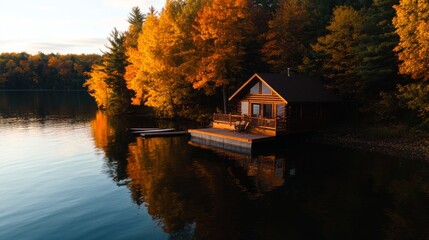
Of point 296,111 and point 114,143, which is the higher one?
point 296,111

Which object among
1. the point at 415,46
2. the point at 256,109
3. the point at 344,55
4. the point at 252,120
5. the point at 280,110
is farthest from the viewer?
the point at 344,55

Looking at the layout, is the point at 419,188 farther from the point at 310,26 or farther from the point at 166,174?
the point at 310,26

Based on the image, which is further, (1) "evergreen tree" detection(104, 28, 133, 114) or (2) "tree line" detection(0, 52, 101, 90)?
(2) "tree line" detection(0, 52, 101, 90)

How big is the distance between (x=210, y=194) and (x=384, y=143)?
59.1ft

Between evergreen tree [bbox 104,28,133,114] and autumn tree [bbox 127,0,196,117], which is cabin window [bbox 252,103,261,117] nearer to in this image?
autumn tree [bbox 127,0,196,117]

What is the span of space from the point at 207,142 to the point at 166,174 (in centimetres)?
1058

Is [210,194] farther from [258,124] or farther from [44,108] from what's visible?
[44,108]

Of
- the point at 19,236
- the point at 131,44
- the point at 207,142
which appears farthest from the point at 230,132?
the point at 131,44

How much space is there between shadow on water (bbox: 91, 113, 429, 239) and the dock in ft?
3.20

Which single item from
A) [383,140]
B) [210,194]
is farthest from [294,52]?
[210,194]

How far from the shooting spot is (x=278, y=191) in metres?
17.5

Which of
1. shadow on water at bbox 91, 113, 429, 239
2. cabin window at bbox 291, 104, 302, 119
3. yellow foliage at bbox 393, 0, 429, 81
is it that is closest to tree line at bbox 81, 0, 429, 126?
yellow foliage at bbox 393, 0, 429, 81

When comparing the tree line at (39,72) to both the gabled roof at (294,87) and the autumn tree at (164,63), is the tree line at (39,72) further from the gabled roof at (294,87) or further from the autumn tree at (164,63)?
the gabled roof at (294,87)

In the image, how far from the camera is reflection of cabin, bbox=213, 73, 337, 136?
29.6 m
